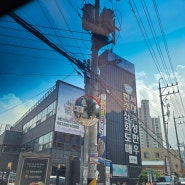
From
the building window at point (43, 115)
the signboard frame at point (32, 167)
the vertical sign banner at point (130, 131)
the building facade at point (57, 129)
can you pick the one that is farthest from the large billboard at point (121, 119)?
the signboard frame at point (32, 167)

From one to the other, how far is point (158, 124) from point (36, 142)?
7881 centimetres

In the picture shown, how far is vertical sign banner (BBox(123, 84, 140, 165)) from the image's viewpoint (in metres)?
35.6

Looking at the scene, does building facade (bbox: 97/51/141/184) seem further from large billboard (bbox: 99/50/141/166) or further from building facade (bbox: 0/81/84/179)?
building facade (bbox: 0/81/84/179)

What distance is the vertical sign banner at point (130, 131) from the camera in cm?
3562

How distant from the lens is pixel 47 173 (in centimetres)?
952

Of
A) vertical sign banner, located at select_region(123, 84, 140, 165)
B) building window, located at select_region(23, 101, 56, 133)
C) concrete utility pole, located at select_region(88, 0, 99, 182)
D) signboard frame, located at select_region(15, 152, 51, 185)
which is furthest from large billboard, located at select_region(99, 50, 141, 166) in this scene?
concrete utility pole, located at select_region(88, 0, 99, 182)

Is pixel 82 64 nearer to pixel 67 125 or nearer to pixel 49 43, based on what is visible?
pixel 49 43

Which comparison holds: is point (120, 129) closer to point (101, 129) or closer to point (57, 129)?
point (101, 129)

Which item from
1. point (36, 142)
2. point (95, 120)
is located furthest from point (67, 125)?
point (95, 120)

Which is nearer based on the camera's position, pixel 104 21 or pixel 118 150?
pixel 104 21

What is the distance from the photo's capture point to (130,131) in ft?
122

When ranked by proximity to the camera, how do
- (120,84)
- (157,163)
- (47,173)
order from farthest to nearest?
(157,163) → (120,84) → (47,173)

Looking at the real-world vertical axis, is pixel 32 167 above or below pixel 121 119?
below

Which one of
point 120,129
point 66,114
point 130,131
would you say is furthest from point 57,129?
point 130,131
